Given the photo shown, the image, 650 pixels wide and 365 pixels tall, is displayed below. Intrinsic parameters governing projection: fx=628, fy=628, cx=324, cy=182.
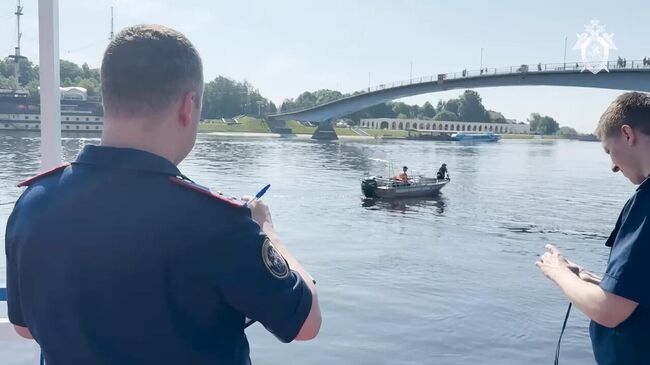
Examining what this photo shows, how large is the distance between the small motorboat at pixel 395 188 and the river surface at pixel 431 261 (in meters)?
0.76

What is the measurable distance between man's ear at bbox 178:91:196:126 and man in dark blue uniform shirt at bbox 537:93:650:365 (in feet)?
4.84

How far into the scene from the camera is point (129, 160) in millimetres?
1442

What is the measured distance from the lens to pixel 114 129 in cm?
149

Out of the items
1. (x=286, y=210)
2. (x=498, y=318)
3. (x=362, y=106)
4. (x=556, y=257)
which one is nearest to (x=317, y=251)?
(x=498, y=318)

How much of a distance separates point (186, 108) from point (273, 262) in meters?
0.42

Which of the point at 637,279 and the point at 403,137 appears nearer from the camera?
the point at 637,279

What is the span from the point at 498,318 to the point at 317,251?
23.3ft

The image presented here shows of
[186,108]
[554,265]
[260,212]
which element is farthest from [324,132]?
[186,108]

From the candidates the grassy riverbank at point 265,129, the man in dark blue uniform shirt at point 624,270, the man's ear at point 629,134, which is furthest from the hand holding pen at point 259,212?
the grassy riverbank at point 265,129

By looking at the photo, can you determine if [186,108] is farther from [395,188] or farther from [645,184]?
[395,188]

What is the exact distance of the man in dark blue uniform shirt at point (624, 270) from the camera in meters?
2.04

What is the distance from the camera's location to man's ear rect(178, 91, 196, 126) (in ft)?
4.88

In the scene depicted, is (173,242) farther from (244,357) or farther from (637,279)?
(637,279)

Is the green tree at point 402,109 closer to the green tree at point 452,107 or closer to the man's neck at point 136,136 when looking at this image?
the green tree at point 452,107
